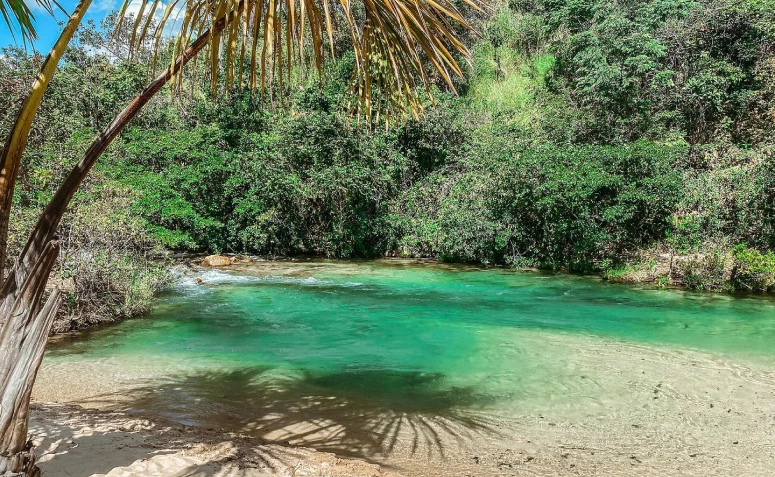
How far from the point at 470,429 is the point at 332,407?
1550mm

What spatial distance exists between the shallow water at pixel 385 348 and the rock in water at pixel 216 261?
266 centimetres

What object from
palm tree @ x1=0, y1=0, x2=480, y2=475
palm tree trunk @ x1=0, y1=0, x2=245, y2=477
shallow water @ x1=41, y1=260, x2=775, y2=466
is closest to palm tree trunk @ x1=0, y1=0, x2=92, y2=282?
palm tree @ x1=0, y1=0, x2=480, y2=475

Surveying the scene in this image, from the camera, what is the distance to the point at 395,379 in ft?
23.6

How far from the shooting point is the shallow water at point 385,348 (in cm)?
614

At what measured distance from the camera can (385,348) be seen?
28.9ft

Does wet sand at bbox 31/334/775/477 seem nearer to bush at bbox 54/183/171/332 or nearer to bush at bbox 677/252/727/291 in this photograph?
bush at bbox 54/183/171/332

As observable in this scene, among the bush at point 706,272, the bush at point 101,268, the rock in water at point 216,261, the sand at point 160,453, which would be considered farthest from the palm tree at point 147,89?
the rock in water at point 216,261

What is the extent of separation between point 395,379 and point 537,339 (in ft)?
11.0

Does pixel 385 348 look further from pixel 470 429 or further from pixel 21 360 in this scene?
pixel 21 360

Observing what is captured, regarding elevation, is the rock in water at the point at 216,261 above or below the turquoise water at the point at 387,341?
above

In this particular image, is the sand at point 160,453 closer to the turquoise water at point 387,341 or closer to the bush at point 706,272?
the turquoise water at point 387,341

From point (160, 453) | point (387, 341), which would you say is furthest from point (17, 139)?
point (387, 341)

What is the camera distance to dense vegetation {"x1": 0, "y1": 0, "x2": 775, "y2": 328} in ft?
49.3

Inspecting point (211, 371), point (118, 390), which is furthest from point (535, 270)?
point (118, 390)
